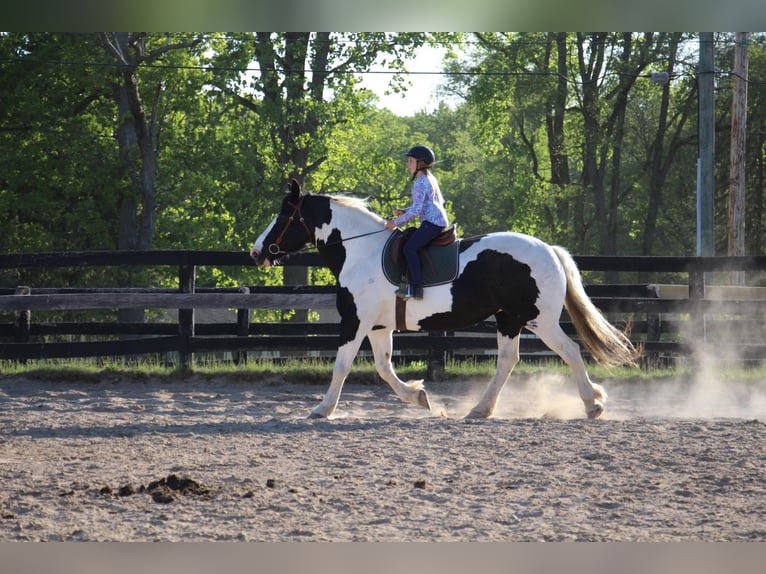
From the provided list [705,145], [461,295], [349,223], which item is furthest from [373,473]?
[705,145]

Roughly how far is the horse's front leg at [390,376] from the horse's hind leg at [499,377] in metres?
0.48

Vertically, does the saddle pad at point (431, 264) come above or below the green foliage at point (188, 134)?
below

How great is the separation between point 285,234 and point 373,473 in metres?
3.48

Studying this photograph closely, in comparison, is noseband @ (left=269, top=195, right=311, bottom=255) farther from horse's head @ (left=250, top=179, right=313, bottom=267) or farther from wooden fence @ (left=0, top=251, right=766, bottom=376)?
wooden fence @ (left=0, top=251, right=766, bottom=376)

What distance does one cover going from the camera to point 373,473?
6.01m

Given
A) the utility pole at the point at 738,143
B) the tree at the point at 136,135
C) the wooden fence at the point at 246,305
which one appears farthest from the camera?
the tree at the point at 136,135

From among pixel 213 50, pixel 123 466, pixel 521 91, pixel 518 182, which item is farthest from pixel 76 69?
pixel 123 466

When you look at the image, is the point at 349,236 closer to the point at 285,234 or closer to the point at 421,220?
the point at 285,234

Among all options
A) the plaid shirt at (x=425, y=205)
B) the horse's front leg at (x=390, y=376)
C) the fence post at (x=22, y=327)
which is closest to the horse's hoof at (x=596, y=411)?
the horse's front leg at (x=390, y=376)

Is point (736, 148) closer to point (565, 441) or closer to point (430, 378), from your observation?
point (430, 378)

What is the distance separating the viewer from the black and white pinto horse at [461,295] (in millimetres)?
8516

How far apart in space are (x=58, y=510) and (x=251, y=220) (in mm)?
19740

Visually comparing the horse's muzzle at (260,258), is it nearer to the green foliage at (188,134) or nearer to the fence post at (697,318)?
the fence post at (697,318)

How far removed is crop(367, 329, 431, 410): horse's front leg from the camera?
8742 mm
